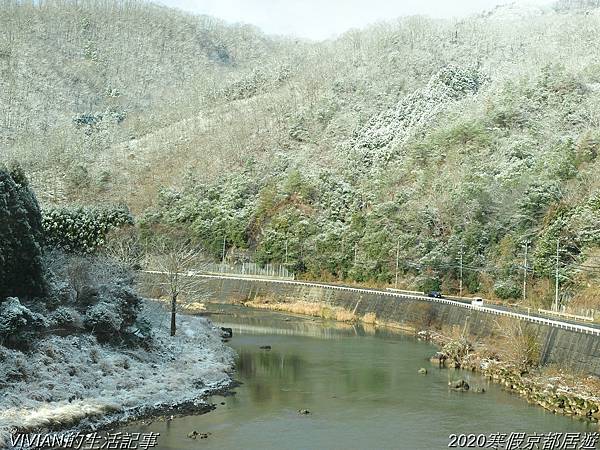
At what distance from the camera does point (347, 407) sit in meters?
32.0

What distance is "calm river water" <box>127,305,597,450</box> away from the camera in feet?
87.1

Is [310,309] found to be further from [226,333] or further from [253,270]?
[253,270]

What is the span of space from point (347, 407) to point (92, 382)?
11.8m

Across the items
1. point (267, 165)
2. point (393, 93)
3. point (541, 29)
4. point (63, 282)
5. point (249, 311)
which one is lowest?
point (249, 311)

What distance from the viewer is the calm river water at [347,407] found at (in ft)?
87.1

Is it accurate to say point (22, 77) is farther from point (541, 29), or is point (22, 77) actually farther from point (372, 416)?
point (372, 416)

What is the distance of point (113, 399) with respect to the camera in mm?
28688

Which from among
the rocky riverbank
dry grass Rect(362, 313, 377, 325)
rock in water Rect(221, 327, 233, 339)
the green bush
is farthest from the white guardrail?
the green bush

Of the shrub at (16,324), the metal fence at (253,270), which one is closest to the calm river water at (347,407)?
the shrub at (16,324)

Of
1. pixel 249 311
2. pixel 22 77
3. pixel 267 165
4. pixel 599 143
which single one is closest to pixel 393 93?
pixel 267 165

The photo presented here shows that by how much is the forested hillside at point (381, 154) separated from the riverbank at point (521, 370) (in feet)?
35.6

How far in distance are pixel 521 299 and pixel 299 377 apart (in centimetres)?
3063

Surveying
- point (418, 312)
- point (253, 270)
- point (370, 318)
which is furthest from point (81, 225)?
point (418, 312)

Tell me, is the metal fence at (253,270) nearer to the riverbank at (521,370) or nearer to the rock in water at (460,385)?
the riverbank at (521,370)
